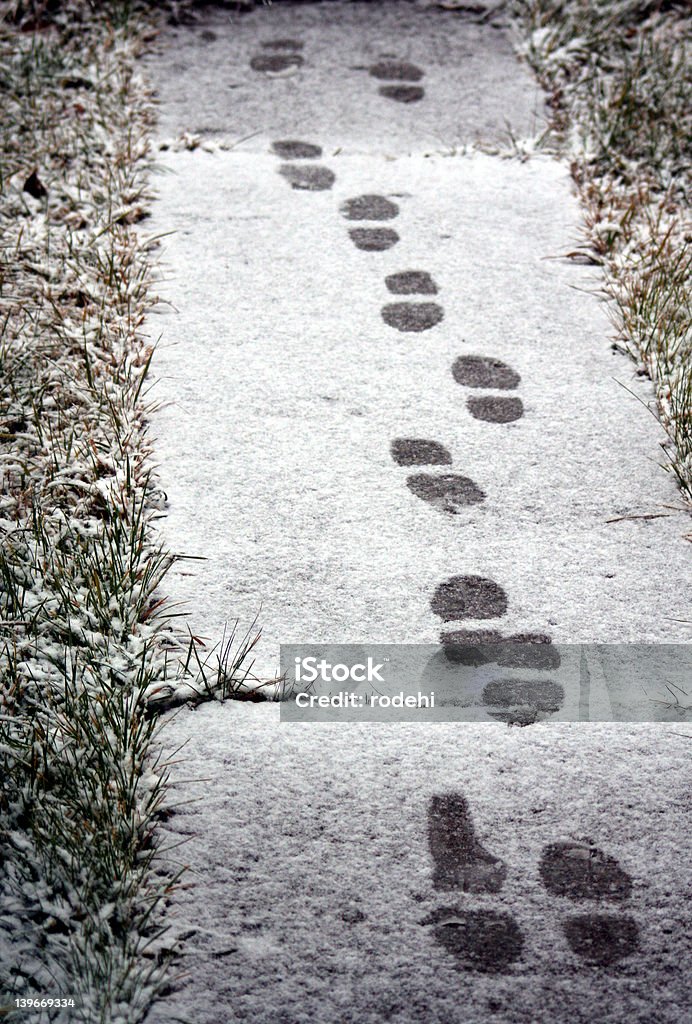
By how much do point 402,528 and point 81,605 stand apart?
0.71m

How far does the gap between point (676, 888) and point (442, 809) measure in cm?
40

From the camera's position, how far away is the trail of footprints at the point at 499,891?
4.92 feet

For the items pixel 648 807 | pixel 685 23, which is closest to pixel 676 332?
pixel 648 807

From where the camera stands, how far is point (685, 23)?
409 cm

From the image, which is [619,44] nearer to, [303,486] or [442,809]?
[303,486]

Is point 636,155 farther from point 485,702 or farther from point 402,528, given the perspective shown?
point 485,702

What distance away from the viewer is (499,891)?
5.13ft

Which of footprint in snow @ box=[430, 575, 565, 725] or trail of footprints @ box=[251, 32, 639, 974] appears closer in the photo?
trail of footprints @ box=[251, 32, 639, 974]

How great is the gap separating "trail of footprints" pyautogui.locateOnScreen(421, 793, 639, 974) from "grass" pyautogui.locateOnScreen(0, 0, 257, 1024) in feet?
1.43

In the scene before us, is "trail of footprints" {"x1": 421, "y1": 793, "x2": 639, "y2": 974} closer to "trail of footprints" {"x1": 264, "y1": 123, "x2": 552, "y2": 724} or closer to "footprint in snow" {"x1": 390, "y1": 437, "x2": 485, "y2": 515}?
"trail of footprints" {"x1": 264, "y1": 123, "x2": 552, "y2": 724}

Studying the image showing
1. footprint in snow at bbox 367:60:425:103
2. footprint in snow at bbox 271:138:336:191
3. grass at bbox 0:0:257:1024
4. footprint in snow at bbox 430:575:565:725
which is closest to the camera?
grass at bbox 0:0:257:1024

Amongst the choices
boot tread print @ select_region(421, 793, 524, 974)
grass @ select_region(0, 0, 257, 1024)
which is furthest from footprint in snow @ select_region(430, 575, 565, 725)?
grass @ select_region(0, 0, 257, 1024)

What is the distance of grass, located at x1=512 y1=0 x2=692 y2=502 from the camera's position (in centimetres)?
263

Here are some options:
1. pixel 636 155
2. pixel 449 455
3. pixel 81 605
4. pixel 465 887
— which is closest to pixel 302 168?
pixel 636 155
